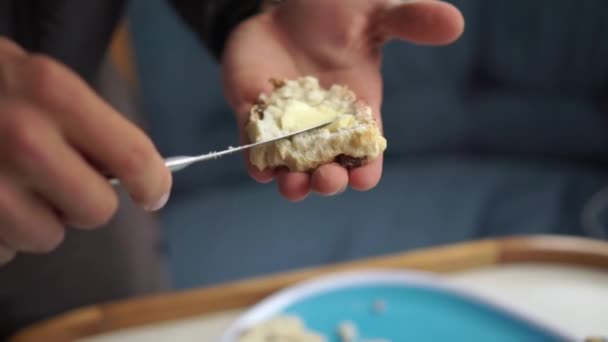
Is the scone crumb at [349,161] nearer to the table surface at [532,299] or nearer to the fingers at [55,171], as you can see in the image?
the fingers at [55,171]

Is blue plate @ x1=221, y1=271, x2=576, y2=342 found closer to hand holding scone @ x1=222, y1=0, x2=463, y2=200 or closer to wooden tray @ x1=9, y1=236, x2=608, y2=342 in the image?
wooden tray @ x1=9, y1=236, x2=608, y2=342

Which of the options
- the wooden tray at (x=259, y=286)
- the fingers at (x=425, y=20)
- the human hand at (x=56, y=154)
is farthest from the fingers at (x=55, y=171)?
the wooden tray at (x=259, y=286)

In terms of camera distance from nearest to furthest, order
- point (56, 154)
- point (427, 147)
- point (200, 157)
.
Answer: point (56, 154), point (200, 157), point (427, 147)

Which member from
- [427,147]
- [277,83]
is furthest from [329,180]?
[427,147]

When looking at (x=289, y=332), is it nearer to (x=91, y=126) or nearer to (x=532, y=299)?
(x=532, y=299)

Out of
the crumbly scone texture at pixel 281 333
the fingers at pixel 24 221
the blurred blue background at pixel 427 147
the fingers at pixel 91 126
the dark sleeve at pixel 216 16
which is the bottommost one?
the fingers at pixel 24 221

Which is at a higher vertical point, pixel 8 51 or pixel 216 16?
pixel 216 16
